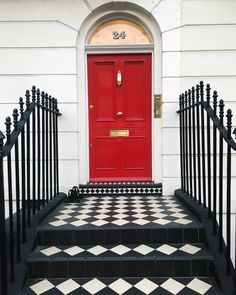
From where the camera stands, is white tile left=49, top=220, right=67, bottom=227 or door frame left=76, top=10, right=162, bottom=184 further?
door frame left=76, top=10, right=162, bottom=184

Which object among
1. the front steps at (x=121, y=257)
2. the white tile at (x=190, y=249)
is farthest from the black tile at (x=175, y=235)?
the white tile at (x=190, y=249)

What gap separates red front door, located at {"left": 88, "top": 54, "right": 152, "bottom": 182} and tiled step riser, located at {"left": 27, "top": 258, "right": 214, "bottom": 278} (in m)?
2.16

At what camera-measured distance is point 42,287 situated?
2387 millimetres

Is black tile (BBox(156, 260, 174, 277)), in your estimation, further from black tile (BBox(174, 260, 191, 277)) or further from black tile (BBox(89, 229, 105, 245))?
black tile (BBox(89, 229, 105, 245))

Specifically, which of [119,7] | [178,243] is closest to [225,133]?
[178,243]

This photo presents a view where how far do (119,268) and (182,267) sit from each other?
1.69ft

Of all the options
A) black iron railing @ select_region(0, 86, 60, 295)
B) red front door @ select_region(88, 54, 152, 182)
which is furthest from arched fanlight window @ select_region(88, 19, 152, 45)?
black iron railing @ select_region(0, 86, 60, 295)

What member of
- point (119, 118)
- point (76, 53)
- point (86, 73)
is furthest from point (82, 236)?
point (76, 53)

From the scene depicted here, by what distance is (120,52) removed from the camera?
457cm

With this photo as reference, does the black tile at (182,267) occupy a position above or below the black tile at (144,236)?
below

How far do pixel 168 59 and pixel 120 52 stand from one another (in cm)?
72

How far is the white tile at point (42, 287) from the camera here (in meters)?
2.32

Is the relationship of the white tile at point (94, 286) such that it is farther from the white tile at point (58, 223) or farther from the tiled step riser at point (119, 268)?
the white tile at point (58, 223)

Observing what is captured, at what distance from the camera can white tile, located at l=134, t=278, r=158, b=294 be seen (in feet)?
7.59
